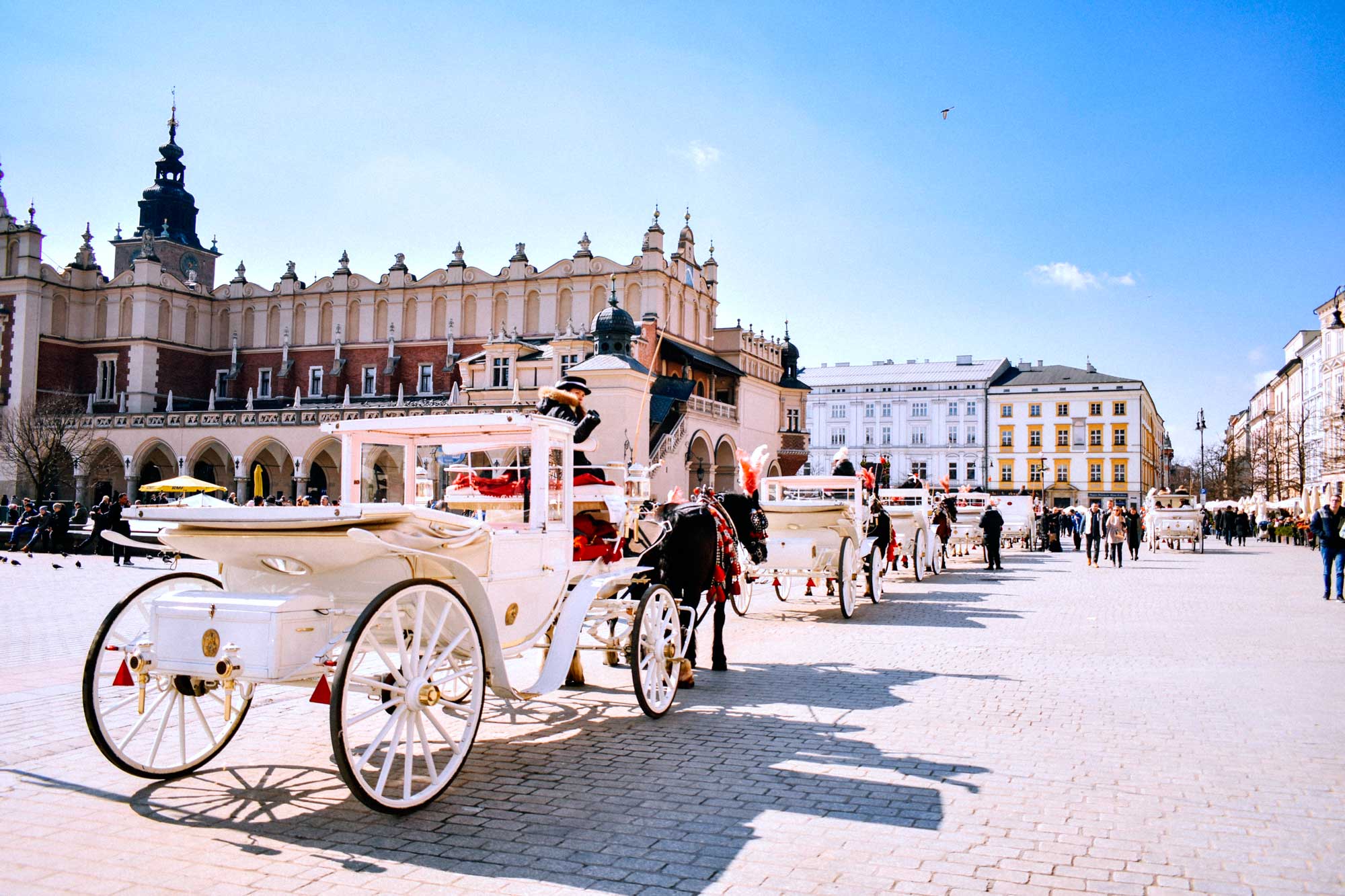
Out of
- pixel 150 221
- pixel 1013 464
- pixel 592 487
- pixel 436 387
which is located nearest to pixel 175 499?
pixel 436 387

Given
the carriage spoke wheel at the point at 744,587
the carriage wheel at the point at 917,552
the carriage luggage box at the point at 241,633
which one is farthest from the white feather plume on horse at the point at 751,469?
the carriage wheel at the point at 917,552

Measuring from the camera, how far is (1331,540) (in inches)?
658

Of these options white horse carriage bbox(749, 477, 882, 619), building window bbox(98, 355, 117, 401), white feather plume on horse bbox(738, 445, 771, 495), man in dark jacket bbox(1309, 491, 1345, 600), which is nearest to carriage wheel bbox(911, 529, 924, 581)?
white horse carriage bbox(749, 477, 882, 619)

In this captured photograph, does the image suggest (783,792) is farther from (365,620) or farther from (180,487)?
(180,487)

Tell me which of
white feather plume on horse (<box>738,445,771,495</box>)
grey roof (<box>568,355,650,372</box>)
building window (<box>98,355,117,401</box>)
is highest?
building window (<box>98,355,117,401</box>)

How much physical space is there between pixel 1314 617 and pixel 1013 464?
254 feet

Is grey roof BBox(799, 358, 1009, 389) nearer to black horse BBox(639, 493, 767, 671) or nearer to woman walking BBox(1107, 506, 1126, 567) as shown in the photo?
woman walking BBox(1107, 506, 1126, 567)

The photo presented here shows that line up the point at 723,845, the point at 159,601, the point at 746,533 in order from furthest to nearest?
1. the point at 746,533
2. the point at 159,601
3. the point at 723,845

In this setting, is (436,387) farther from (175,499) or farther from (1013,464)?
(1013,464)

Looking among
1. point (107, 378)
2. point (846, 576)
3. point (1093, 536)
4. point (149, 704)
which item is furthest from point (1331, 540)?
point (107, 378)

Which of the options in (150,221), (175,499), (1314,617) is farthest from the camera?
(150,221)

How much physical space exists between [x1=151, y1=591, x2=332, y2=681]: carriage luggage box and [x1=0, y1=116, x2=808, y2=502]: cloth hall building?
35.7 metres

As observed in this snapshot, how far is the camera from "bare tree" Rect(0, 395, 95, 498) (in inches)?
1693

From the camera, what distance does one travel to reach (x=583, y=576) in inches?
284
